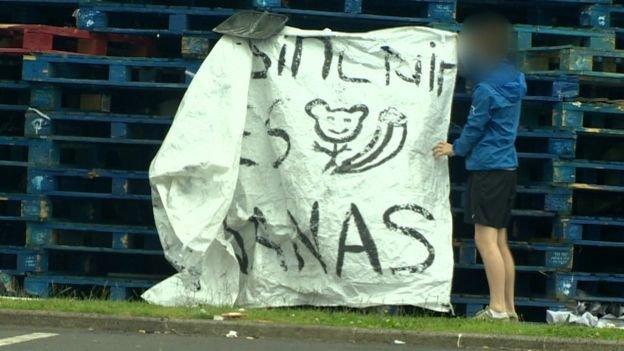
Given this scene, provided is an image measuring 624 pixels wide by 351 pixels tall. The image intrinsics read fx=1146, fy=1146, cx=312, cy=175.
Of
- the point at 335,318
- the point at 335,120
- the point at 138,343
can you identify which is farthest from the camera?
the point at 335,120

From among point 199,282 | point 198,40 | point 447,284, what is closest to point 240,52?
point 198,40

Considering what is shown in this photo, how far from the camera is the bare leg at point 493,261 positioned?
8391 millimetres

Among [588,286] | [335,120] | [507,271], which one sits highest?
[335,120]

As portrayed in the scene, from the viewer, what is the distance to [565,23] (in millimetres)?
9742

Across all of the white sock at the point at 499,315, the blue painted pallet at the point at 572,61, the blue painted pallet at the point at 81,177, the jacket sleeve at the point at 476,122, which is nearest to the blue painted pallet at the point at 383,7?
the blue painted pallet at the point at 572,61

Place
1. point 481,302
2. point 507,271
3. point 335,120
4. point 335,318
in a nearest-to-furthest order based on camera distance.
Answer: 1. point 335,318
2. point 507,271
3. point 335,120
4. point 481,302

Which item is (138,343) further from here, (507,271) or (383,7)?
(383,7)

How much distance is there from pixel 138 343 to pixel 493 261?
2651 millimetres

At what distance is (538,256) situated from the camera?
9.19 m

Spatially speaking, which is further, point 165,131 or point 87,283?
point 165,131

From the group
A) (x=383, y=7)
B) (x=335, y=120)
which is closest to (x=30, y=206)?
(x=335, y=120)

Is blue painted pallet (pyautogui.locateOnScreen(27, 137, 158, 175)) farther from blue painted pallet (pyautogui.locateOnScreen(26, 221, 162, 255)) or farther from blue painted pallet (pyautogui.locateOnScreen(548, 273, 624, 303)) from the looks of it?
blue painted pallet (pyautogui.locateOnScreen(548, 273, 624, 303))

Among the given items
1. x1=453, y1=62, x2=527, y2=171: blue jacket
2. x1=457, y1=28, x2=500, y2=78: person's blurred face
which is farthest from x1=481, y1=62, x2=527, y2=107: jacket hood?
x1=457, y1=28, x2=500, y2=78: person's blurred face

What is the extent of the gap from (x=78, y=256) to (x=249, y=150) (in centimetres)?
203
